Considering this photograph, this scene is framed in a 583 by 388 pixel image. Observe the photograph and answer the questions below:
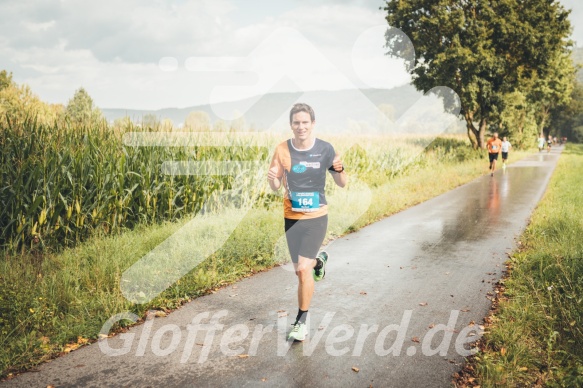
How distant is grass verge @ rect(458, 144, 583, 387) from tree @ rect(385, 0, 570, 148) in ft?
74.4

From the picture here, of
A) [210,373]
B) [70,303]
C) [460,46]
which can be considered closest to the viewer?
[210,373]

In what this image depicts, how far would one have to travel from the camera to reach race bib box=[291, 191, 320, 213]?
4137 millimetres

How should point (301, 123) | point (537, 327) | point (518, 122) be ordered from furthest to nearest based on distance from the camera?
point (518, 122) < point (537, 327) < point (301, 123)

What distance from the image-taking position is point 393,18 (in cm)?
2966

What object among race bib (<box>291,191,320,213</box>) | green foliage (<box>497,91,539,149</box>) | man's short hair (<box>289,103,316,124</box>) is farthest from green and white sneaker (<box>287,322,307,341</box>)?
green foliage (<box>497,91,539,149</box>)

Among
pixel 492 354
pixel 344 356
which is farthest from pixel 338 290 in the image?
pixel 492 354

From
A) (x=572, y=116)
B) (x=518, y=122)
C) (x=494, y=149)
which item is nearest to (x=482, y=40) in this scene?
(x=494, y=149)

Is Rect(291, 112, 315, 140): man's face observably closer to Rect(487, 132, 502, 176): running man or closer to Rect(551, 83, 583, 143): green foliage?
Rect(487, 132, 502, 176): running man

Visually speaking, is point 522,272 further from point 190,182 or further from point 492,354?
point 190,182

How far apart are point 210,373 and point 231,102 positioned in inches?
332

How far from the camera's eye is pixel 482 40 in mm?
26250

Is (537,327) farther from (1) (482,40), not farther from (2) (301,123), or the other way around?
(1) (482,40)

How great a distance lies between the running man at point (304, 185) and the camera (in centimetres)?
409

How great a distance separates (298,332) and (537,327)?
2.36m
